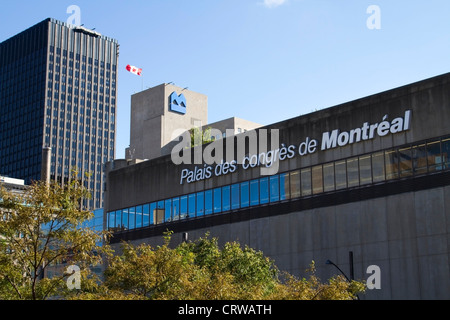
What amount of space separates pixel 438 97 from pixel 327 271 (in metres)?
14.7

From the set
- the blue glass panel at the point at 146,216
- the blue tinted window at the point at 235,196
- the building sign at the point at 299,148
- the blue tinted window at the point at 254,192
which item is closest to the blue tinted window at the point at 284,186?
the building sign at the point at 299,148

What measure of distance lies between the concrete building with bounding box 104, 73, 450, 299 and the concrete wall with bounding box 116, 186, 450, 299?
0.07 m

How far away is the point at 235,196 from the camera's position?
200 feet

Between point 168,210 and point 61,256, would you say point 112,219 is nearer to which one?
point 168,210

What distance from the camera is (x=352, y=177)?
51.8 metres

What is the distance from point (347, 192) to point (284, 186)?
6.45 metres

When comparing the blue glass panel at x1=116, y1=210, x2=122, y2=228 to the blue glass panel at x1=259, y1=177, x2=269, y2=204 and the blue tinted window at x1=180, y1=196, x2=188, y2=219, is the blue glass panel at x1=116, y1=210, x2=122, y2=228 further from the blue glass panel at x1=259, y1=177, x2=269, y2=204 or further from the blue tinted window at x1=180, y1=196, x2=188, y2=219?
the blue glass panel at x1=259, y1=177, x2=269, y2=204

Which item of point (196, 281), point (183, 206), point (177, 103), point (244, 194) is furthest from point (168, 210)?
point (177, 103)

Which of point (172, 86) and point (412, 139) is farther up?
point (172, 86)
